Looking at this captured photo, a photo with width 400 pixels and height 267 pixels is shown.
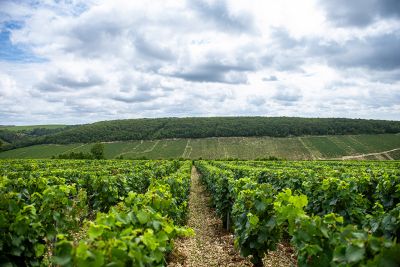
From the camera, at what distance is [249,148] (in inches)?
3659

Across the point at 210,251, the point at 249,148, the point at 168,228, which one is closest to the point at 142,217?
the point at 168,228

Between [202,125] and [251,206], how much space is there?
380ft

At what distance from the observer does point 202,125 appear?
122625 mm

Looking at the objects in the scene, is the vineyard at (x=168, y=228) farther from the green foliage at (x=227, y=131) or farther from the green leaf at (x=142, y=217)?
the green foliage at (x=227, y=131)

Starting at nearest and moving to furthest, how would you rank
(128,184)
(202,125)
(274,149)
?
(128,184) < (274,149) < (202,125)

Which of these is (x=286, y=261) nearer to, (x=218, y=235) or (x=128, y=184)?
(x=218, y=235)

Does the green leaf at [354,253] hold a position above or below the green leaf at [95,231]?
below

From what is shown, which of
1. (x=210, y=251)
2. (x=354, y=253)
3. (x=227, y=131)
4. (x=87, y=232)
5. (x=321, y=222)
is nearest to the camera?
(x=354, y=253)

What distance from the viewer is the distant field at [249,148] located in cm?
8400

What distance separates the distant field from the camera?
84.0 m

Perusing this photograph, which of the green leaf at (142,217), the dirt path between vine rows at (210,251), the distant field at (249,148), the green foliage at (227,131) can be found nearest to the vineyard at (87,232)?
the green leaf at (142,217)

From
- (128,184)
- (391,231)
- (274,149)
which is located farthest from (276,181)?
(274,149)

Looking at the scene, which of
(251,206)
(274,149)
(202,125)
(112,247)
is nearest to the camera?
(112,247)

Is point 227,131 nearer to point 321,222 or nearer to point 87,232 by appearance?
point 321,222
